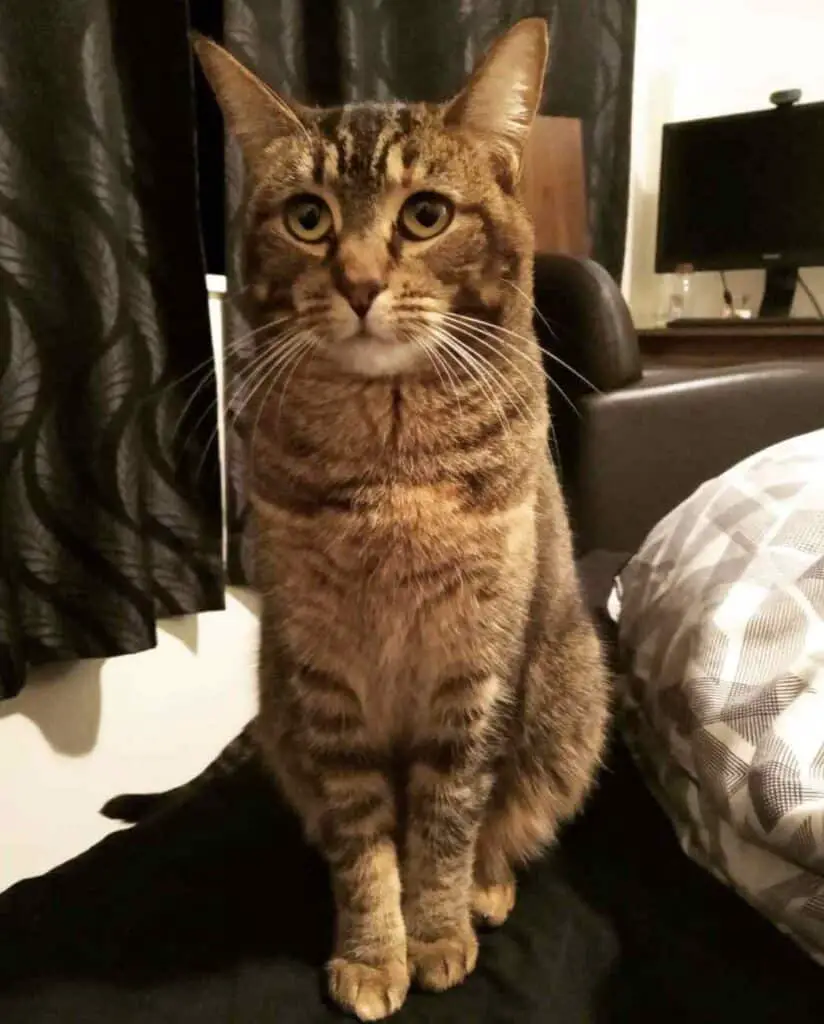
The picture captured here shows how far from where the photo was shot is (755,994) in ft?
2.16

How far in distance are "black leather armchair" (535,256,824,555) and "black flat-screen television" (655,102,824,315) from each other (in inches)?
38.1

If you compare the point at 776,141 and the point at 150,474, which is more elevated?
the point at 776,141

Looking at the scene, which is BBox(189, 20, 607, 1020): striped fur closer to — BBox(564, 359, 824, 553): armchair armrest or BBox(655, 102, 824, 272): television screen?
BBox(564, 359, 824, 553): armchair armrest

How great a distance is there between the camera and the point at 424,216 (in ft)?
2.54

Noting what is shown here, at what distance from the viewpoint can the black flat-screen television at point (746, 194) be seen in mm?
2219

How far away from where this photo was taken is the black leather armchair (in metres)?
1.42

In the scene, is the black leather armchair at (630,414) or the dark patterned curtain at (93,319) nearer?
the dark patterned curtain at (93,319)

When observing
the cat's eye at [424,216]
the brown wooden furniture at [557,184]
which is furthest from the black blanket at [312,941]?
the brown wooden furniture at [557,184]

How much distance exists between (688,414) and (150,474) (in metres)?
0.89

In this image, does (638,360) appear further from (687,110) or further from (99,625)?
(687,110)

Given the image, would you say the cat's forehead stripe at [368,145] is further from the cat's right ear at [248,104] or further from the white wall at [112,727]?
the white wall at [112,727]

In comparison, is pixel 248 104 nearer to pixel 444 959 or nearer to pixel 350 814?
pixel 350 814

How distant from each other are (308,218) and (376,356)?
154mm

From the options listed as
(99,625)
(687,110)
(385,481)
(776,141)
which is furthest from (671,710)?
(687,110)
